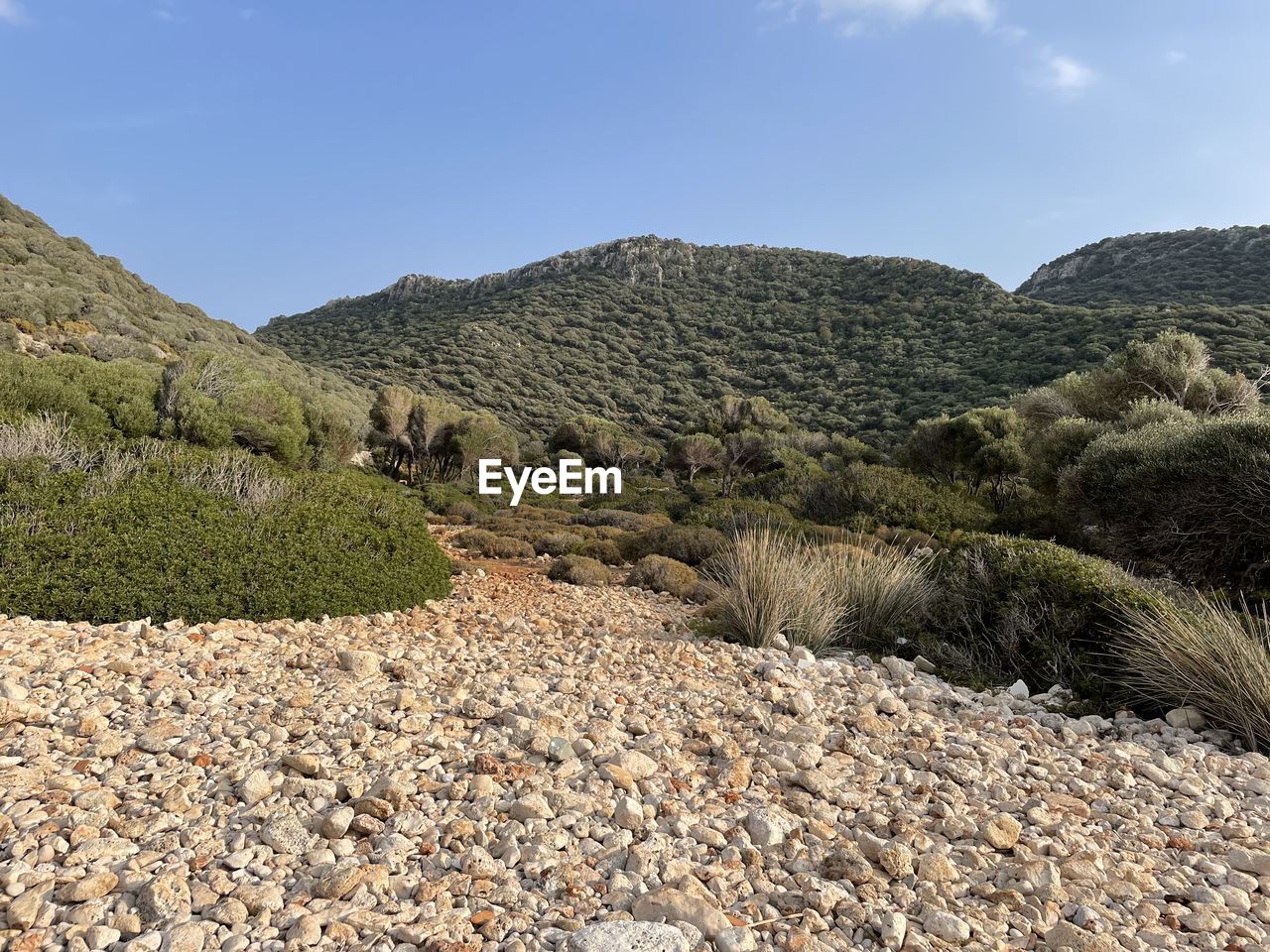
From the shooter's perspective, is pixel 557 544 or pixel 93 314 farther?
pixel 93 314

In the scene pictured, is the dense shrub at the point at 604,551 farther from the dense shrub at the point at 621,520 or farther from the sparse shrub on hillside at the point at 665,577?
the dense shrub at the point at 621,520

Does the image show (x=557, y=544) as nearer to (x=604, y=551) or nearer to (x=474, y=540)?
(x=604, y=551)

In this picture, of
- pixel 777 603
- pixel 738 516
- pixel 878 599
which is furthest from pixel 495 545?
pixel 878 599

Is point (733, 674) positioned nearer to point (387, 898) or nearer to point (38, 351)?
point (387, 898)

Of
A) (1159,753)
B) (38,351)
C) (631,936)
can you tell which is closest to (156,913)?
(631,936)

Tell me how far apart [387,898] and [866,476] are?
14279 millimetres

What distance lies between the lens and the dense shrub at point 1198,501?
7.15 metres

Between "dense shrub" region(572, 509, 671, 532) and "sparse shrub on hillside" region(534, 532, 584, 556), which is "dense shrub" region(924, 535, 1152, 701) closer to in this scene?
"sparse shrub on hillside" region(534, 532, 584, 556)

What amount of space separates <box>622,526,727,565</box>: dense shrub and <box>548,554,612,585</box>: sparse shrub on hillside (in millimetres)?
1341

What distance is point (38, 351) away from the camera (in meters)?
22.1

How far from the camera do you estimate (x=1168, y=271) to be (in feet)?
164

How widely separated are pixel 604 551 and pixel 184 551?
646 cm

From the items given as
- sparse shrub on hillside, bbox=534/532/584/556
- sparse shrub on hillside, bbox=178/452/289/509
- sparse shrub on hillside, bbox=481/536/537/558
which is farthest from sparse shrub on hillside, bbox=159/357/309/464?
sparse shrub on hillside, bbox=178/452/289/509

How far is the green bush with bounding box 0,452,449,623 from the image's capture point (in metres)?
5.03
